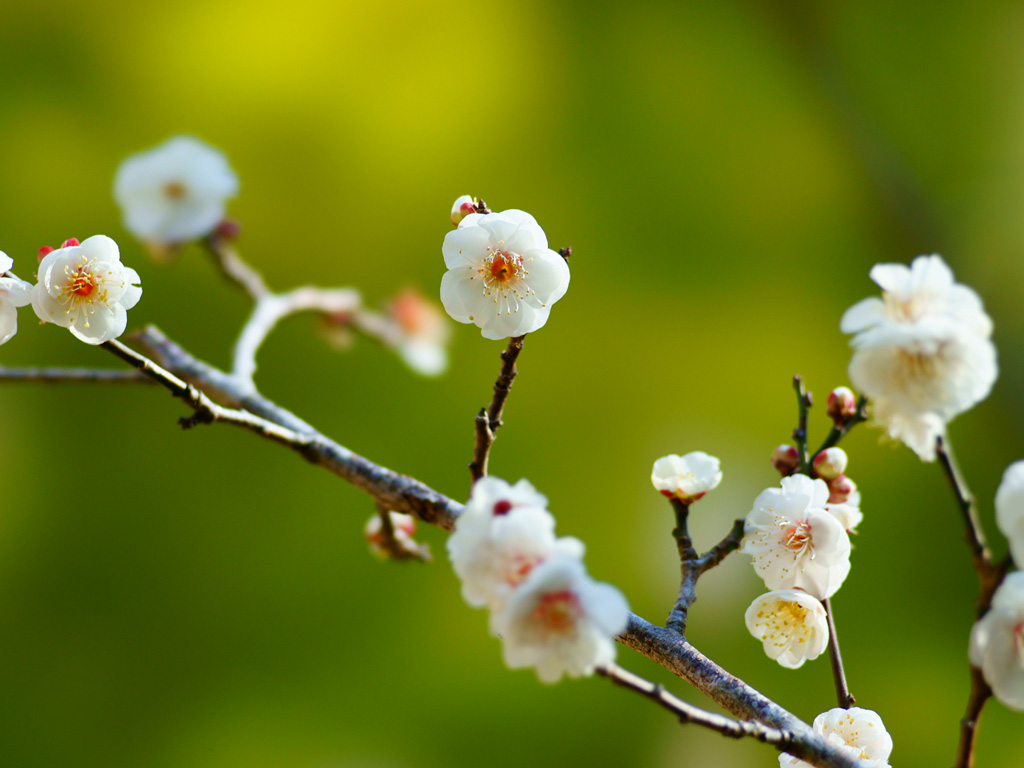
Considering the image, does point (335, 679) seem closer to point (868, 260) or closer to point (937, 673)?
point (937, 673)

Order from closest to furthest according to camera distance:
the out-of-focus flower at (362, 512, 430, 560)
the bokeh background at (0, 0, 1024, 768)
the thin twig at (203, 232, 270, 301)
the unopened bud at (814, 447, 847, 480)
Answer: the unopened bud at (814, 447, 847, 480)
the out-of-focus flower at (362, 512, 430, 560)
the thin twig at (203, 232, 270, 301)
the bokeh background at (0, 0, 1024, 768)

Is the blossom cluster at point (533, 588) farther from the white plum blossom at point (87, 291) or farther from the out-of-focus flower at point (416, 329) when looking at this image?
the out-of-focus flower at point (416, 329)

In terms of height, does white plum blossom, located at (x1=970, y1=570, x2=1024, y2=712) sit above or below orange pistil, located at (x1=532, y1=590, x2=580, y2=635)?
above

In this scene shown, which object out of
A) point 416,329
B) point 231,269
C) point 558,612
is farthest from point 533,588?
point 416,329

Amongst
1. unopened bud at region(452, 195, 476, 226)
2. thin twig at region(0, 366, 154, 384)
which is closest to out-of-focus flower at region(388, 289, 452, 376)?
thin twig at region(0, 366, 154, 384)

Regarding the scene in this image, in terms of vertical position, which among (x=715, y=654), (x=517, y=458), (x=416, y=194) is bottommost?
(x=715, y=654)

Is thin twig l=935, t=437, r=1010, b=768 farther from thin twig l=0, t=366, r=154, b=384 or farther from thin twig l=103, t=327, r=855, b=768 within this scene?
thin twig l=0, t=366, r=154, b=384

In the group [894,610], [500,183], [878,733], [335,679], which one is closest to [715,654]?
[894,610]
